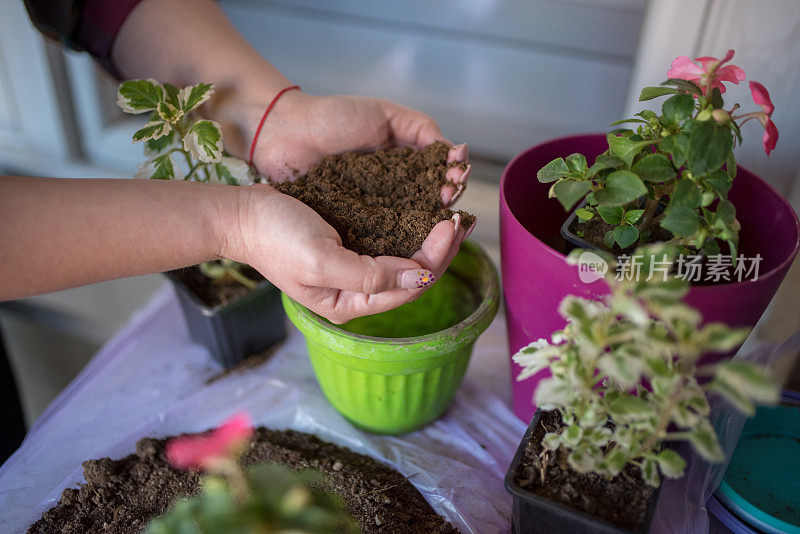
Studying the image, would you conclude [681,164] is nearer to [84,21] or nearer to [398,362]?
[398,362]

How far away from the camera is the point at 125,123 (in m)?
1.41

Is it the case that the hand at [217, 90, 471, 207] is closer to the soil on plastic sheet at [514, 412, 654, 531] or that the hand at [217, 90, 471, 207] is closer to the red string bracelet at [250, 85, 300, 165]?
the red string bracelet at [250, 85, 300, 165]

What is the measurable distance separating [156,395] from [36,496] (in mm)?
238

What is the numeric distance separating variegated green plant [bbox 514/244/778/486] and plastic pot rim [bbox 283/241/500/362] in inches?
6.8

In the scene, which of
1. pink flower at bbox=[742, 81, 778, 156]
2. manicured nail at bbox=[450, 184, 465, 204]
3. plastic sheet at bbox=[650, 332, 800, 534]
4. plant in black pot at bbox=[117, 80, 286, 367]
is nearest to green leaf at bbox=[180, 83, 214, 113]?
plant in black pot at bbox=[117, 80, 286, 367]

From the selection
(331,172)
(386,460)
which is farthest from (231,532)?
(331,172)

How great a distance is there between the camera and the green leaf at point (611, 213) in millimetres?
723

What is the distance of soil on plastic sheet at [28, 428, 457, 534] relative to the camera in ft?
2.43

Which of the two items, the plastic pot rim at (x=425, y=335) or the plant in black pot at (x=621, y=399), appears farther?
the plastic pot rim at (x=425, y=335)

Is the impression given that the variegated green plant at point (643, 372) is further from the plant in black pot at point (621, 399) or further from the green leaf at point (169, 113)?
the green leaf at point (169, 113)

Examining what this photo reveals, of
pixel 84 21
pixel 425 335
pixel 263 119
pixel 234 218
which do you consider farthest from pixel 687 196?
pixel 84 21

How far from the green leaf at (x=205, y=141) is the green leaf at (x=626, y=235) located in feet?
1.86

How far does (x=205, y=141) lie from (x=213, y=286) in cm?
32

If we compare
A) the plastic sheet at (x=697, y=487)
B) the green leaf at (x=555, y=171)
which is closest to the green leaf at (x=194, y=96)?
the green leaf at (x=555, y=171)
